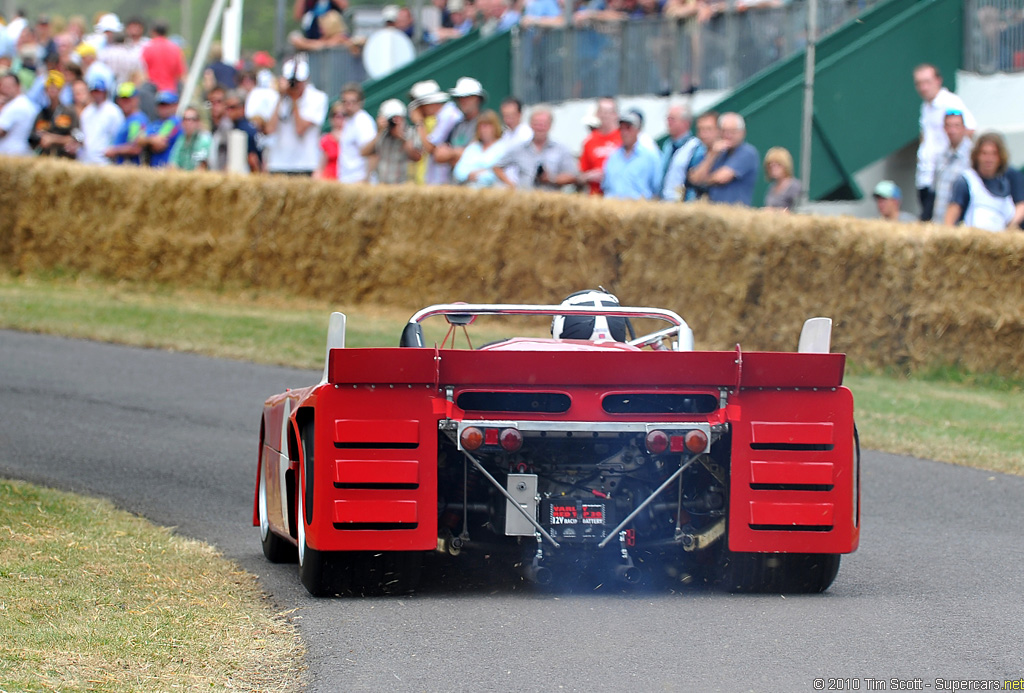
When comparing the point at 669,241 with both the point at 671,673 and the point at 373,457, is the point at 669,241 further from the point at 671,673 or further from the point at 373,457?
the point at 671,673

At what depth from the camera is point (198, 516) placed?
8.57 m

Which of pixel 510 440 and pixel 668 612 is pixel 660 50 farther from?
pixel 668 612

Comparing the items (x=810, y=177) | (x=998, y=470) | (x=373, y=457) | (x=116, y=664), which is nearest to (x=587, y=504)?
(x=373, y=457)

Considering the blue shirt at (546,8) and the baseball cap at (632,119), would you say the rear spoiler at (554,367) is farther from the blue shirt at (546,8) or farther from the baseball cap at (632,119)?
the blue shirt at (546,8)

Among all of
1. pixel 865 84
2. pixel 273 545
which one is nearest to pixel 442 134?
pixel 865 84

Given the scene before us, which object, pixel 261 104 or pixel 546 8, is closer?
pixel 261 104

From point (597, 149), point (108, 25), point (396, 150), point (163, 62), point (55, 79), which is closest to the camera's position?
point (597, 149)

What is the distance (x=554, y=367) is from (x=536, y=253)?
9559 millimetres

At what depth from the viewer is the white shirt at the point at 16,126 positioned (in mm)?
20703

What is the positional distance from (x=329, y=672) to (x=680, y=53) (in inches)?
626

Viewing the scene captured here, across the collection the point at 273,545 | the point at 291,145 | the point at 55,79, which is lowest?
the point at 273,545

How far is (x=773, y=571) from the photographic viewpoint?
20.2 feet

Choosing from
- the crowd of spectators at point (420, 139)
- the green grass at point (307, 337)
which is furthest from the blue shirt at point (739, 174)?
the green grass at point (307, 337)

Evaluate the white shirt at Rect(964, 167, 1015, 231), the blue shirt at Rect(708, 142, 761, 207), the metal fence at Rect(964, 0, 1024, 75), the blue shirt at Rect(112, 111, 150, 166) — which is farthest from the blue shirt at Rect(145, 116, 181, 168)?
the white shirt at Rect(964, 167, 1015, 231)
